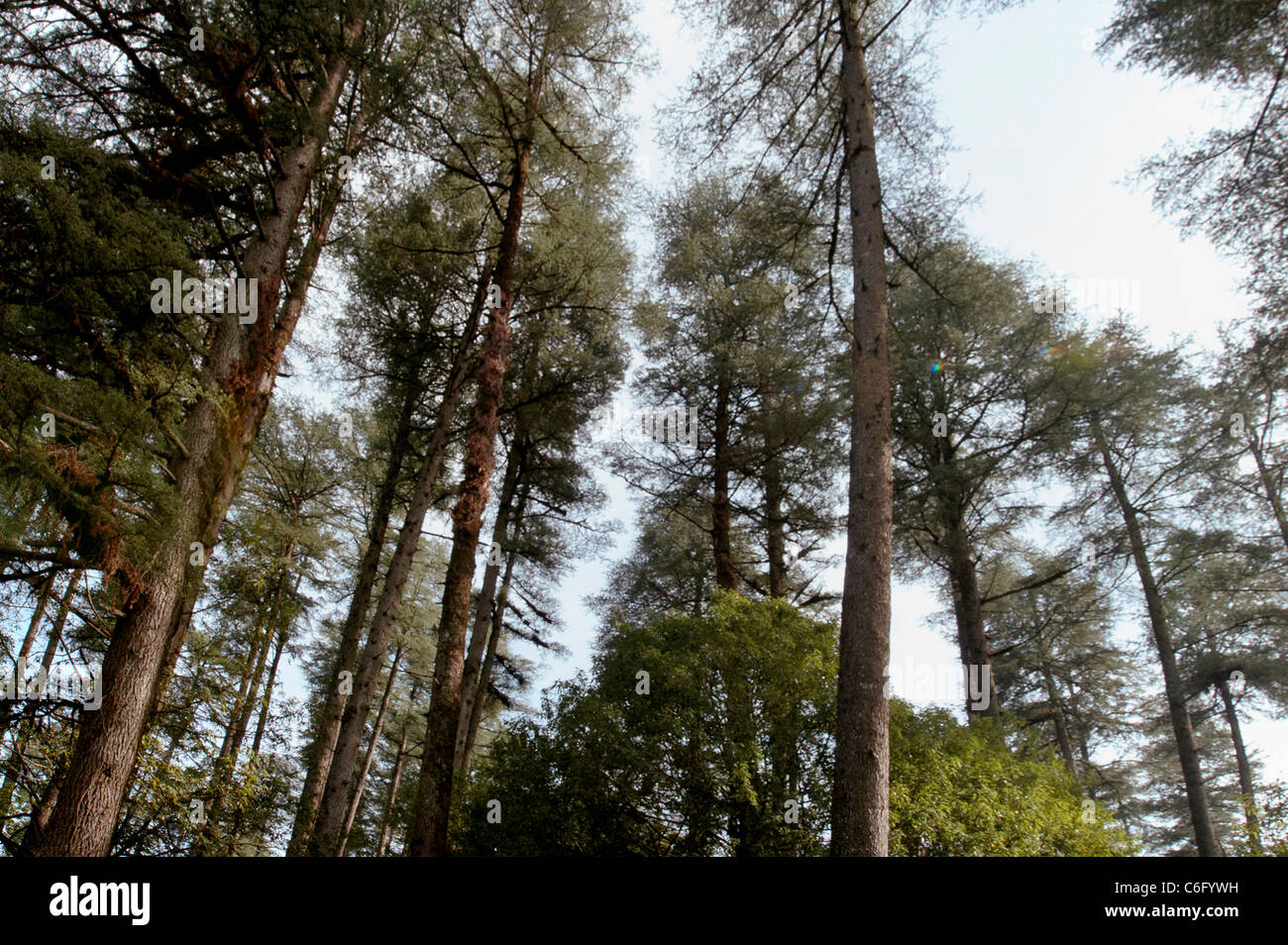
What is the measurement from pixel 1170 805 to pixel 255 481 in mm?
29003

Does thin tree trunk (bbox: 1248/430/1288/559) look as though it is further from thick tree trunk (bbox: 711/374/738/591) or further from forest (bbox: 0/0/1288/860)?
thick tree trunk (bbox: 711/374/738/591)

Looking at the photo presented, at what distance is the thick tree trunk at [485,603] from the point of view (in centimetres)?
1088

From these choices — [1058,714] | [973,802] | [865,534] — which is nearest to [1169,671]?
[1058,714]

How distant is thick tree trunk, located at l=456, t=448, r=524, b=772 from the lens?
10875 millimetres

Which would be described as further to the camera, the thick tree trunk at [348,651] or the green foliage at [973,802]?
the thick tree trunk at [348,651]

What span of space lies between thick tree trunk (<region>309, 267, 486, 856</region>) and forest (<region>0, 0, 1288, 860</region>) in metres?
0.06

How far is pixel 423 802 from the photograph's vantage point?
5.66 m

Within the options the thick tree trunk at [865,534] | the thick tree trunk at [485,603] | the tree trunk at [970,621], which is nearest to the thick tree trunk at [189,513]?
the thick tree trunk at [865,534]

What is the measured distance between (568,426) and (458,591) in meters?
5.98

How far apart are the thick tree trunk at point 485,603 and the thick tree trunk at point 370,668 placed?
68.4 inches

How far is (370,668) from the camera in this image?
8117 mm

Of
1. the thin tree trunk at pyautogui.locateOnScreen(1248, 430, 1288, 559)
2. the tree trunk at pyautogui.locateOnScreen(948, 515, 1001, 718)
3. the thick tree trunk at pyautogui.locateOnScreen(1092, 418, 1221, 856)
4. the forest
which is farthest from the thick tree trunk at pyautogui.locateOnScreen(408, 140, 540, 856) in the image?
the thin tree trunk at pyautogui.locateOnScreen(1248, 430, 1288, 559)

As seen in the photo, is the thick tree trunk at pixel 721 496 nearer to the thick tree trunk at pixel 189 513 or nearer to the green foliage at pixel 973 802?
the green foliage at pixel 973 802
